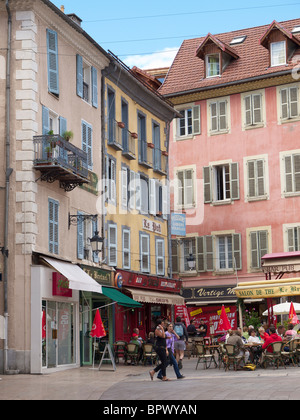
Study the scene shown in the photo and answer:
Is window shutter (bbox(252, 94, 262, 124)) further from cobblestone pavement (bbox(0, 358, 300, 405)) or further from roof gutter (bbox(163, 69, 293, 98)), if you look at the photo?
cobblestone pavement (bbox(0, 358, 300, 405))

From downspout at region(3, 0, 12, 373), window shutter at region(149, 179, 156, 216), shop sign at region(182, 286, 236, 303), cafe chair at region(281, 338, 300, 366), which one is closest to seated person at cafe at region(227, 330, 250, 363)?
cafe chair at region(281, 338, 300, 366)

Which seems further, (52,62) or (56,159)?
(52,62)

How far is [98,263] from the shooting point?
28906 millimetres

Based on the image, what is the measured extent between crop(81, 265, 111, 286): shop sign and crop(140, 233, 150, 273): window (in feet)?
14.1

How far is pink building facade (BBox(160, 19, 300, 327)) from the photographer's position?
39281 mm

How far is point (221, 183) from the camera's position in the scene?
41438 millimetres

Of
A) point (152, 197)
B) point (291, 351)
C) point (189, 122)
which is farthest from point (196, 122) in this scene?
point (291, 351)

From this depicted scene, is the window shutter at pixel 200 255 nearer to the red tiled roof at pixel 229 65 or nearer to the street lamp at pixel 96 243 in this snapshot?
the red tiled roof at pixel 229 65

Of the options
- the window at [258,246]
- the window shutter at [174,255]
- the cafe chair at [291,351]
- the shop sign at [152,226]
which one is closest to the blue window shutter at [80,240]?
the shop sign at [152,226]

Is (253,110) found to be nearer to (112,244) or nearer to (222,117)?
(222,117)

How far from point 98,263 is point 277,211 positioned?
1323cm

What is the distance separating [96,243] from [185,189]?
13.7m

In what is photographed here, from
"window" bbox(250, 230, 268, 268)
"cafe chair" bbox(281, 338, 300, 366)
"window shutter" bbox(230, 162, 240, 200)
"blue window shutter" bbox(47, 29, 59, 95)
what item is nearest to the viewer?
"cafe chair" bbox(281, 338, 300, 366)
